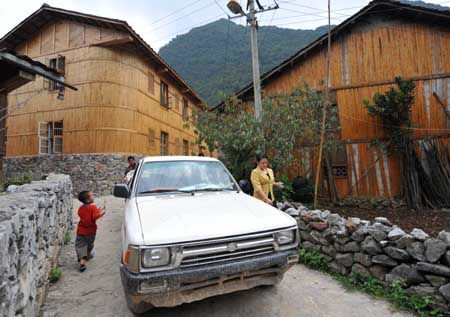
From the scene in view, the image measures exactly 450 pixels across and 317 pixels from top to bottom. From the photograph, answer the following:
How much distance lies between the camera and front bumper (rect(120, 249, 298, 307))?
6.93 ft

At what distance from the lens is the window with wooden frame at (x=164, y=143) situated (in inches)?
660

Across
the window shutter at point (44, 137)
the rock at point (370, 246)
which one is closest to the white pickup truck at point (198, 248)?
→ the rock at point (370, 246)

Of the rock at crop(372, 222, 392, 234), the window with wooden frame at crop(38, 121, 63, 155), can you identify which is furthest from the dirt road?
the window with wooden frame at crop(38, 121, 63, 155)

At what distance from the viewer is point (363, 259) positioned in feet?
12.0

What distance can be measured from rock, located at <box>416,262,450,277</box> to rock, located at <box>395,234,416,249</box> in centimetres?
25

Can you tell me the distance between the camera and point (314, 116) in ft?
27.4

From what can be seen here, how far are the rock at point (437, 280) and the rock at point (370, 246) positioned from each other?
60 cm

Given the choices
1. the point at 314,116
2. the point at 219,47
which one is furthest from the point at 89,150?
the point at 219,47

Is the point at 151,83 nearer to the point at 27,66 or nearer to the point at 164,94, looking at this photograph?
the point at 164,94

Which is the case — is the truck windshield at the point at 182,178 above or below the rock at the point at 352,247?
above

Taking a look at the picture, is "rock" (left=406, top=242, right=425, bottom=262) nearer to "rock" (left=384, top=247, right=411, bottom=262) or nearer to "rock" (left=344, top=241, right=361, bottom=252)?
"rock" (left=384, top=247, right=411, bottom=262)

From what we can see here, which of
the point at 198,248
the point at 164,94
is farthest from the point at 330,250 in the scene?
the point at 164,94

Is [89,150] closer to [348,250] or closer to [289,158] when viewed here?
[289,158]

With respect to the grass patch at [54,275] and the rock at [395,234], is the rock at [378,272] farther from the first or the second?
the grass patch at [54,275]
